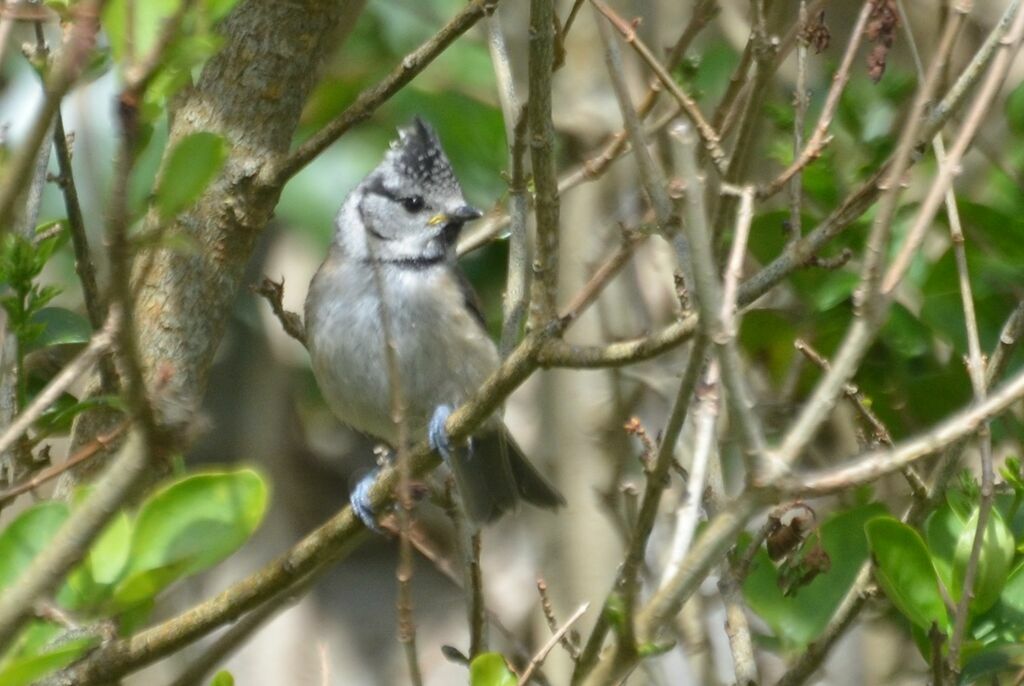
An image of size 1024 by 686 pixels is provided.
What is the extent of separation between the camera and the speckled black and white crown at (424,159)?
4090 millimetres

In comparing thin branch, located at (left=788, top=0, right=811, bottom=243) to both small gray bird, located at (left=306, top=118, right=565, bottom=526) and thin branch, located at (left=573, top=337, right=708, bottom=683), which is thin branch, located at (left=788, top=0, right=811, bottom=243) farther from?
small gray bird, located at (left=306, top=118, right=565, bottom=526)

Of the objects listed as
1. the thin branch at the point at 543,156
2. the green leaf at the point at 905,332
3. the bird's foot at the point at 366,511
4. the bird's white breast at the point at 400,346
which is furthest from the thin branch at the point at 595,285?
the bird's white breast at the point at 400,346

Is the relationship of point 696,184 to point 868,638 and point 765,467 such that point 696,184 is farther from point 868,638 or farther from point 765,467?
point 868,638

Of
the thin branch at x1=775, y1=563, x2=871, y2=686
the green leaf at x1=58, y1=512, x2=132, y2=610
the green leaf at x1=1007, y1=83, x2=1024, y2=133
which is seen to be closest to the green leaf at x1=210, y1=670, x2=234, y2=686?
the green leaf at x1=58, y1=512, x2=132, y2=610

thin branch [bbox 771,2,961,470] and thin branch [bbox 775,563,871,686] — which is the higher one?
thin branch [bbox 771,2,961,470]

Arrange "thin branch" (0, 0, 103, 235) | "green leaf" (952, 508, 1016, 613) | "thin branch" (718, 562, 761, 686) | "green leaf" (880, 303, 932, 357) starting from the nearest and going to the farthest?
"thin branch" (0, 0, 103, 235)
"green leaf" (952, 508, 1016, 613)
"thin branch" (718, 562, 761, 686)
"green leaf" (880, 303, 932, 357)

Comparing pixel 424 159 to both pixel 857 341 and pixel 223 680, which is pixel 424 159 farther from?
pixel 857 341

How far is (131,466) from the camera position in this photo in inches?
60.1

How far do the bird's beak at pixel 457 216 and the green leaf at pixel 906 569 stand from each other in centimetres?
202

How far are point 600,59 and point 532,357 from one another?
2600 mm

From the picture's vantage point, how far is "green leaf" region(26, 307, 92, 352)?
267 cm

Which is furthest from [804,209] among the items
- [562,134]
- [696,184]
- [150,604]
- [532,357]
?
[150,604]

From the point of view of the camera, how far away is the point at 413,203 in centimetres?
420

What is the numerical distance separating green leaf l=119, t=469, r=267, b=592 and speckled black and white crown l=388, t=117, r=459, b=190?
2.52 metres
